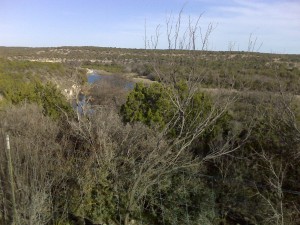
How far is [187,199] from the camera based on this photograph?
32.6 feet

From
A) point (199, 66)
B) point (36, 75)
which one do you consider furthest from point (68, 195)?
point (36, 75)

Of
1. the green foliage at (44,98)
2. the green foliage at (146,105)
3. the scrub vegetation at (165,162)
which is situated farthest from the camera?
the green foliage at (44,98)

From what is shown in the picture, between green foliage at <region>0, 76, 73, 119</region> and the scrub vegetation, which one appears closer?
the scrub vegetation

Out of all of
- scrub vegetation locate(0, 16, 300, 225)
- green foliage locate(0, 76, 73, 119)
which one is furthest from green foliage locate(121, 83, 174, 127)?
green foliage locate(0, 76, 73, 119)

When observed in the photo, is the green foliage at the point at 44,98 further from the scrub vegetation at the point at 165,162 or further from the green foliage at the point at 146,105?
the green foliage at the point at 146,105

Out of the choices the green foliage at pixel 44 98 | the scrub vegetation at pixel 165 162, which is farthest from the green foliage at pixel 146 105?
the green foliage at pixel 44 98

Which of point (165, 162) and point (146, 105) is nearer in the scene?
point (165, 162)

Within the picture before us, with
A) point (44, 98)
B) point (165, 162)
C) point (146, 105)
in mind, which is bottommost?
point (44, 98)

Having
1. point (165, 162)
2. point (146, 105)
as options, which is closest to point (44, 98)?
point (146, 105)

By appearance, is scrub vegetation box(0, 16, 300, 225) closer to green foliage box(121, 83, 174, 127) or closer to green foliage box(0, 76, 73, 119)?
green foliage box(121, 83, 174, 127)

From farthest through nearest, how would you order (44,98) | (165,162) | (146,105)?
1. (44,98)
2. (146,105)
3. (165,162)

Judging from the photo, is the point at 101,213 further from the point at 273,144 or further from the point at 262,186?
the point at 273,144

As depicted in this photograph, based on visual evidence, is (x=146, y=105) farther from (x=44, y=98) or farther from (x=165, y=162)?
(x=165, y=162)

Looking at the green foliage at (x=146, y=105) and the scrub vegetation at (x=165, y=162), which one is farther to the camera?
the green foliage at (x=146, y=105)
